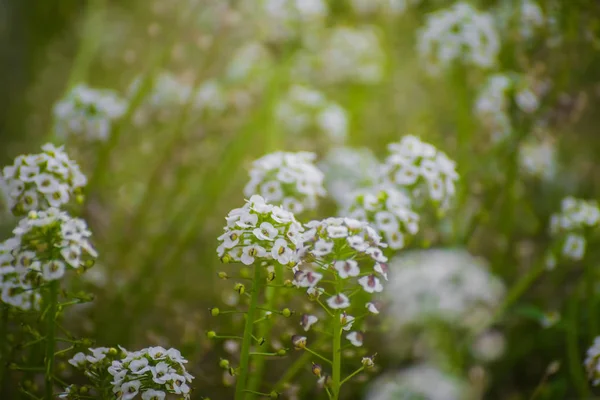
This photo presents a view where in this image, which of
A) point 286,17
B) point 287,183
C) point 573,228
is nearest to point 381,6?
point 286,17

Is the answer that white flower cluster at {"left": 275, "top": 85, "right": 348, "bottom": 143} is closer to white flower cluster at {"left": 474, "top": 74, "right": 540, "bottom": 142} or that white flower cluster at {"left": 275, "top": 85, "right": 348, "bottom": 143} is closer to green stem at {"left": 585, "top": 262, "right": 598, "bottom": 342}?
white flower cluster at {"left": 474, "top": 74, "right": 540, "bottom": 142}

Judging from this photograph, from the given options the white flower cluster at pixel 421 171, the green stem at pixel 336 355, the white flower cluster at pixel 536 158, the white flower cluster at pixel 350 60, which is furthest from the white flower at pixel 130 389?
the white flower cluster at pixel 350 60

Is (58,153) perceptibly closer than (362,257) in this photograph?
No

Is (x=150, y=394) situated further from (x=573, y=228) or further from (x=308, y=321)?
(x=573, y=228)

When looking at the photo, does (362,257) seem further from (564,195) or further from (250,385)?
(564,195)

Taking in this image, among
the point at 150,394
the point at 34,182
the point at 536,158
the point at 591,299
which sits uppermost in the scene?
the point at 536,158

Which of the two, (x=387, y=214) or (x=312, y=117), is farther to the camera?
(x=312, y=117)

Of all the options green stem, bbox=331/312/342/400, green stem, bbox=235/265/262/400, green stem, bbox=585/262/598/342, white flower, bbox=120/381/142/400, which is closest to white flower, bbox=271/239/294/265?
green stem, bbox=235/265/262/400

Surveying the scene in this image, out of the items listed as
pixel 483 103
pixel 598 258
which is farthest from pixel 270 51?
pixel 598 258
